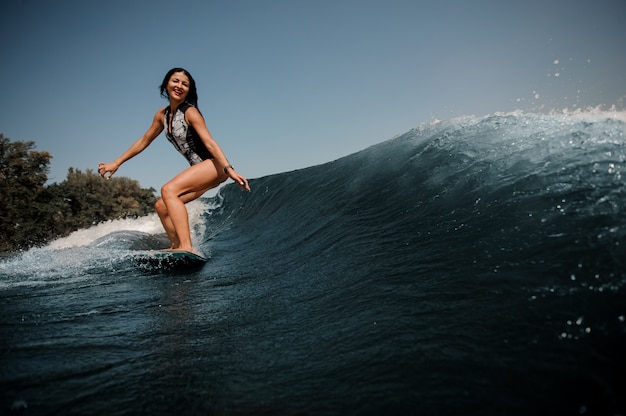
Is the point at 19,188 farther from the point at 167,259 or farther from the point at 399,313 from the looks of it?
the point at 399,313

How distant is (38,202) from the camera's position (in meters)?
24.2

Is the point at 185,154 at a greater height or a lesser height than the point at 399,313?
greater

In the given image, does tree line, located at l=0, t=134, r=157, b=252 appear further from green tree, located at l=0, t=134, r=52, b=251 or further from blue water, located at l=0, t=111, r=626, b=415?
blue water, located at l=0, t=111, r=626, b=415

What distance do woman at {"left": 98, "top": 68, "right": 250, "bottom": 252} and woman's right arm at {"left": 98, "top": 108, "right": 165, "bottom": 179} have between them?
0.01 m

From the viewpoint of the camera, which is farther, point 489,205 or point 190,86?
point 190,86

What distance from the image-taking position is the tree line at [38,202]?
21859 mm

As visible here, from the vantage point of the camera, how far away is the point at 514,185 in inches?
115

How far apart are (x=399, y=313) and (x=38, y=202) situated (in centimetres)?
2907

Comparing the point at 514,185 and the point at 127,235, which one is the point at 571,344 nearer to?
the point at 514,185

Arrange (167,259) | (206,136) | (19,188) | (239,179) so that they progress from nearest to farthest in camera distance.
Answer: (239,179) → (167,259) → (206,136) → (19,188)

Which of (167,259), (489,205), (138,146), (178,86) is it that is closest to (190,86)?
(178,86)

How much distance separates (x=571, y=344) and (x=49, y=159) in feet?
97.7

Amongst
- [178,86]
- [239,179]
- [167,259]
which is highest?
[178,86]

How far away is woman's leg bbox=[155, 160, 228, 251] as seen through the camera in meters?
4.23
